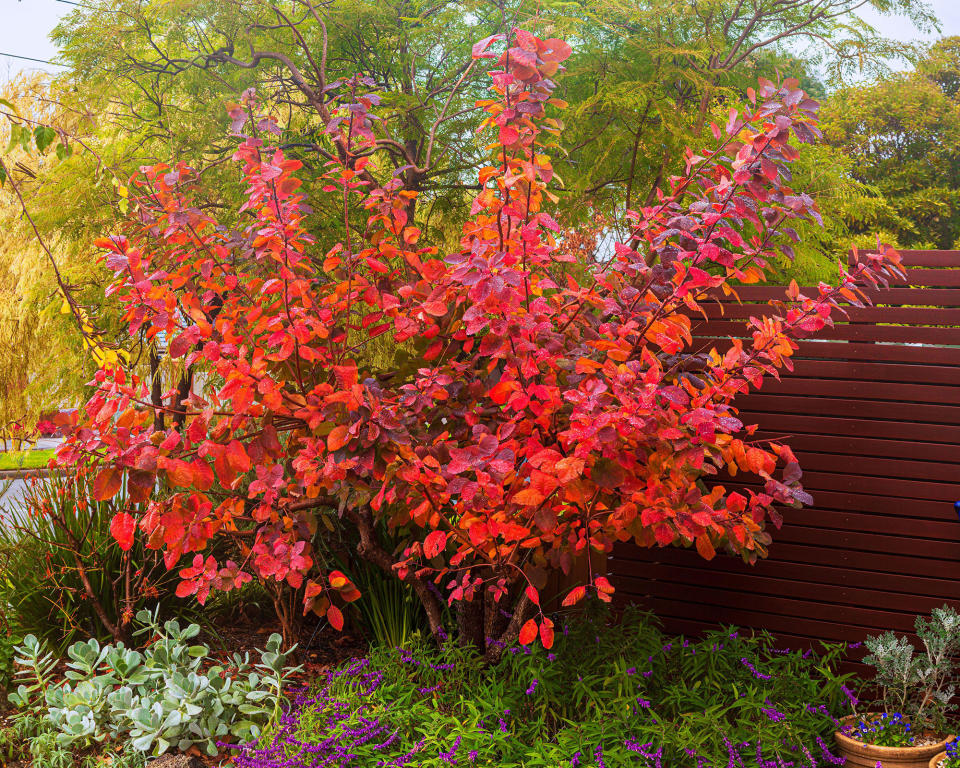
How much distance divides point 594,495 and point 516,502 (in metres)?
0.32

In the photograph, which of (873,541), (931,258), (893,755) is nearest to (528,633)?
(893,755)

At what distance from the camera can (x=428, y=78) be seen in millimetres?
5184

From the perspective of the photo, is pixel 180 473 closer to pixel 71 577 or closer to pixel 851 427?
pixel 71 577

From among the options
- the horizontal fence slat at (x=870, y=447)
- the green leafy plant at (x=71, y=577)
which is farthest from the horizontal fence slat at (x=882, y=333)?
the green leafy plant at (x=71, y=577)

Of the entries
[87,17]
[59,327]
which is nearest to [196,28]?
[87,17]

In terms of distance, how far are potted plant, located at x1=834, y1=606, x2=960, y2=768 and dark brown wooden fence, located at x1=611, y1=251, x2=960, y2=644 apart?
26 centimetres

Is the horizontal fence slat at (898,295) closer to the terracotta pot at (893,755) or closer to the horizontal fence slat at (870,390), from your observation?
the horizontal fence slat at (870,390)

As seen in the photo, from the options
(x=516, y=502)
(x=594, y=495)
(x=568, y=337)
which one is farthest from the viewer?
(x=568, y=337)

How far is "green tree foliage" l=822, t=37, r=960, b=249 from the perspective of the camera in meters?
17.6

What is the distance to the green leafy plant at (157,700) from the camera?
289 centimetres

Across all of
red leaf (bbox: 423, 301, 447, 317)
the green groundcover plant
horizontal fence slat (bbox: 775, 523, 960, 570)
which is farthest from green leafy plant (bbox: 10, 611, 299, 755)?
horizontal fence slat (bbox: 775, 523, 960, 570)

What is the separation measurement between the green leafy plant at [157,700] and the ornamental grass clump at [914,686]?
2.19 metres

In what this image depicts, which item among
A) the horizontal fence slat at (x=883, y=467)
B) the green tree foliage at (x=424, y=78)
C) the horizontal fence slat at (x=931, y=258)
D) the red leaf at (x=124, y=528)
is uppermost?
the green tree foliage at (x=424, y=78)

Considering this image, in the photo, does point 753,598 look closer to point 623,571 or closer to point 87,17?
point 623,571
